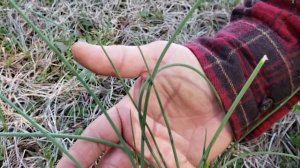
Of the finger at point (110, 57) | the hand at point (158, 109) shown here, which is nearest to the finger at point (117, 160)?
the hand at point (158, 109)

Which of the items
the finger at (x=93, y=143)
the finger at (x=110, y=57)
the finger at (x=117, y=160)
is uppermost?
the finger at (x=110, y=57)

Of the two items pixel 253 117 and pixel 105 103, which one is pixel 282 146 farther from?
pixel 105 103

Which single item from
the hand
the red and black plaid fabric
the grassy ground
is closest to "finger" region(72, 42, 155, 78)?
the hand

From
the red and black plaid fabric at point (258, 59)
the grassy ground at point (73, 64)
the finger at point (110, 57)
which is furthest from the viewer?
the grassy ground at point (73, 64)

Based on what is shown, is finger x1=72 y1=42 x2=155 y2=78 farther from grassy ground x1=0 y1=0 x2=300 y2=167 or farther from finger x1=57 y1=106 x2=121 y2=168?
grassy ground x1=0 y1=0 x2=300 y2=167

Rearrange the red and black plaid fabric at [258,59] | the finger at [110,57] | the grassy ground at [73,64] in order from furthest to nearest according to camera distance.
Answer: the grassy ground at [73,64] → the red and black plaid fabric at [258,59] → the finger at [110,57]

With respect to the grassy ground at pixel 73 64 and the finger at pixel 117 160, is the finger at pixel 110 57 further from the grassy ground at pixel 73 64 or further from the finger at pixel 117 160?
the grassy ground at pixel 73 64

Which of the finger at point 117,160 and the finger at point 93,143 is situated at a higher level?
the finger at point 93,143
